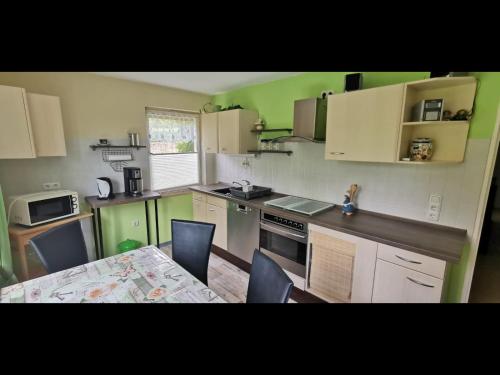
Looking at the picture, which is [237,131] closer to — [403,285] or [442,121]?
[442,121]

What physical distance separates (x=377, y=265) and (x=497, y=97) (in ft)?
4.35

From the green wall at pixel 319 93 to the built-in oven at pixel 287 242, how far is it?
110cm

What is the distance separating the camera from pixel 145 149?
3047mm

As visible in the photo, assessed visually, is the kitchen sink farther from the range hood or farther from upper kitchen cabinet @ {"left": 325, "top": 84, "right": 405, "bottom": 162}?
upper kitchen cabinet @ {"left": 325, "top": 84, "right": 405, "bottom": 162}

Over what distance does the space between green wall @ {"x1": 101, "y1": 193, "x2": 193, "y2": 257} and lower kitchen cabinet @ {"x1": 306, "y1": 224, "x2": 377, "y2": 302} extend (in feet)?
7.01

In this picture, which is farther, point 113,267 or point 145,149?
point 145,149

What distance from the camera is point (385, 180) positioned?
1.98m

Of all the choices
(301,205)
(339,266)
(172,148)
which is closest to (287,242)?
(301,205)

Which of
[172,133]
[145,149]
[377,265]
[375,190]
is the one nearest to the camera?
[377,265]

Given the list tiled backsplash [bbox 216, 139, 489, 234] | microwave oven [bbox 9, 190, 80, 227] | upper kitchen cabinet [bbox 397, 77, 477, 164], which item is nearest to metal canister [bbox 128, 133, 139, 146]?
microwave oven [bbox 9, 190, 80, 227]
